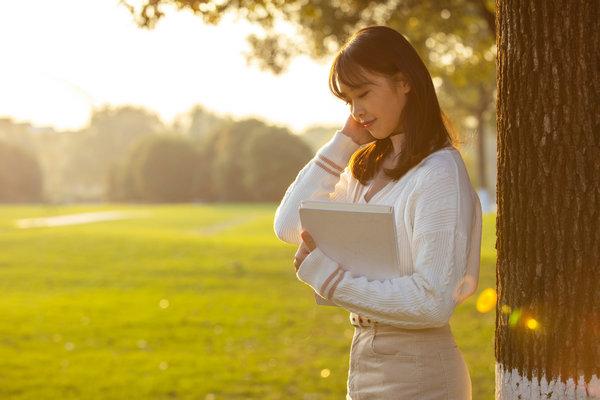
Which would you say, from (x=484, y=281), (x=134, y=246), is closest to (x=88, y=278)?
(x=134, y=246)

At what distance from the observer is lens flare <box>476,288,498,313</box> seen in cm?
1170

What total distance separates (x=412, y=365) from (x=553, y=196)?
694 millimetres

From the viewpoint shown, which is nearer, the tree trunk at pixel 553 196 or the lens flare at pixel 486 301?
the tree trunk at pixel 553 196

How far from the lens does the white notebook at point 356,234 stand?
6.94 feet

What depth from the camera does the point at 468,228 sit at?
2109 millimetres

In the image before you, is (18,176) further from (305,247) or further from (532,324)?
(532,324)

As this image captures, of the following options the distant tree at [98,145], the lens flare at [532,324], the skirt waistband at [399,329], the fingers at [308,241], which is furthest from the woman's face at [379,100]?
the distant tree at [98,145]

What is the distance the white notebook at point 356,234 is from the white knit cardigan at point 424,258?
4 centimetres

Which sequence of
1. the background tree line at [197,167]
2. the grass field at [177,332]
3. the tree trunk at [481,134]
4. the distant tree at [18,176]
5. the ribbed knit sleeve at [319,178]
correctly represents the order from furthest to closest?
the distant tree at [18,176]
the background tree line at [197,167]
the tree trunk at [481,134]
the grass field at [177,332]
the ribbed knit sleeve at [319,178]

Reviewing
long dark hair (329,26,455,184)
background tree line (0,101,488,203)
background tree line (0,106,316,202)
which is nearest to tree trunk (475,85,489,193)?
background tree line (0,101,488,203)

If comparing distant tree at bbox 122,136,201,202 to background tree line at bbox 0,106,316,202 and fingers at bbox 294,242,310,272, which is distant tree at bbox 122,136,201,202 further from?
fingers at bbox 294,242,310,272

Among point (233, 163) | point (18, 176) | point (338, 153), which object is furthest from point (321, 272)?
point (18, 176)

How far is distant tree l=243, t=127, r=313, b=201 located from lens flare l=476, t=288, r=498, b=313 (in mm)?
48907

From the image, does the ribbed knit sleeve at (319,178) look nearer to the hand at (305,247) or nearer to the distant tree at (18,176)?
the hand at (305,247)
